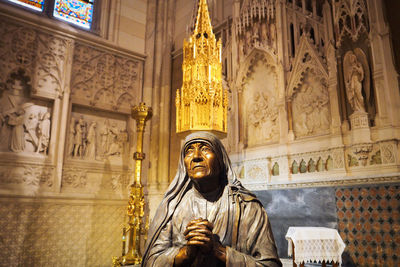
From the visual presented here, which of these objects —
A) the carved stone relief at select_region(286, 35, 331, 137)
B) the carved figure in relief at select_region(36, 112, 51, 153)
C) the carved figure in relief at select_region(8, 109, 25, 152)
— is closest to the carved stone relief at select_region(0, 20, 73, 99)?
the carved figure in relief at select_region(36, 112, 51, 153)

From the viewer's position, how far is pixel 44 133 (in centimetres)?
717

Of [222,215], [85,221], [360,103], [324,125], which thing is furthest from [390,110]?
[85,221]

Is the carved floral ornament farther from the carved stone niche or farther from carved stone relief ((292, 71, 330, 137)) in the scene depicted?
the carved stone niche

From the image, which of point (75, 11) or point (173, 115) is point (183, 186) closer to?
point (173, 115)

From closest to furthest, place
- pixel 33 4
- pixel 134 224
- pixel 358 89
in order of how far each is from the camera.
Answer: pixel 358 89 → pixel 134 224 → pixel 33 4

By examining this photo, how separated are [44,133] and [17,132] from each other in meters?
0.56

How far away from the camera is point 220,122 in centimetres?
614

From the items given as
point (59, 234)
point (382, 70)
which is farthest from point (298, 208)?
point (59, 234)

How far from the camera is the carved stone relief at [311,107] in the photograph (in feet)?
17.4

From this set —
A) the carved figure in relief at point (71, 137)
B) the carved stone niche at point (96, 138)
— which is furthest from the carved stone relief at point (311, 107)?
the carved figure in relief at point (71, 137)

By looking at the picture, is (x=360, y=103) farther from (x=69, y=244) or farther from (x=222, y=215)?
(x=69, y=244)

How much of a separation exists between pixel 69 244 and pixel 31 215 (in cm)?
106

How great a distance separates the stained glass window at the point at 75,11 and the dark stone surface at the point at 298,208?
6.96 meters

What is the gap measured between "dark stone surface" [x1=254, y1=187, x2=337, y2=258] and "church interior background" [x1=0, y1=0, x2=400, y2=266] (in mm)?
20
